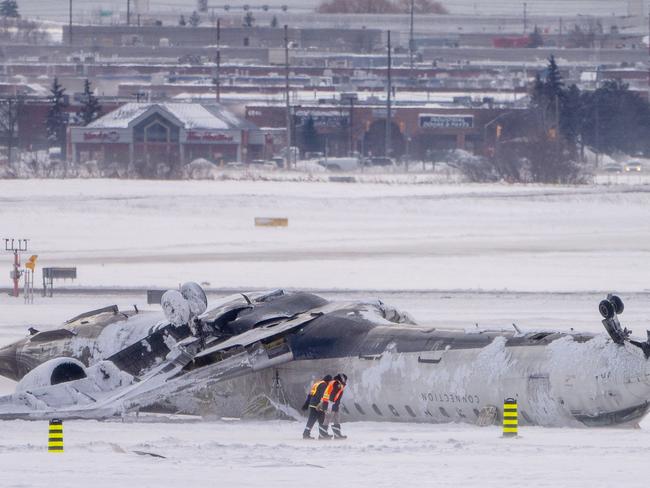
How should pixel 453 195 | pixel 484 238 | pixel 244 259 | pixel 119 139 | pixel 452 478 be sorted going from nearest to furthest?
pixel 452 478
pixel 244 259
pixel 484 238
pixel 453 195
pixel 119 139

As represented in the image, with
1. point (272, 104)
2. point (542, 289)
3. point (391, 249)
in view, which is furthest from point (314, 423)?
point (272, 104)

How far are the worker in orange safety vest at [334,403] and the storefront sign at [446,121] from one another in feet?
345

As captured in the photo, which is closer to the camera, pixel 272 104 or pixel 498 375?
pixel 498 375

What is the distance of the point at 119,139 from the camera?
112 m

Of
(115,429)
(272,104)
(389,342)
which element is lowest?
(115,429)

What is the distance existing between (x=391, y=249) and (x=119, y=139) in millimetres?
57771

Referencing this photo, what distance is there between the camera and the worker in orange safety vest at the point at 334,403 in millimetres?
23031

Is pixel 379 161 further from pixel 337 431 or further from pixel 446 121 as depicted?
pixel 337 431

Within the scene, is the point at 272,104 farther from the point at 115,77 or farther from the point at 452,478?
the point at 452,478

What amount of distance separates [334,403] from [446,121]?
347ft

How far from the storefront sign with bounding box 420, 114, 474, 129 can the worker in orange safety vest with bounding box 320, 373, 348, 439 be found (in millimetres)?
105061

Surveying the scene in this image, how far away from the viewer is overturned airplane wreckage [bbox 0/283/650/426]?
22172mm

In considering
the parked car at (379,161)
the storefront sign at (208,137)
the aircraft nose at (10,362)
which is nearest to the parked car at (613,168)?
the parked car at (379,161)

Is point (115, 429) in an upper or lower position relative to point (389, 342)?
lower
